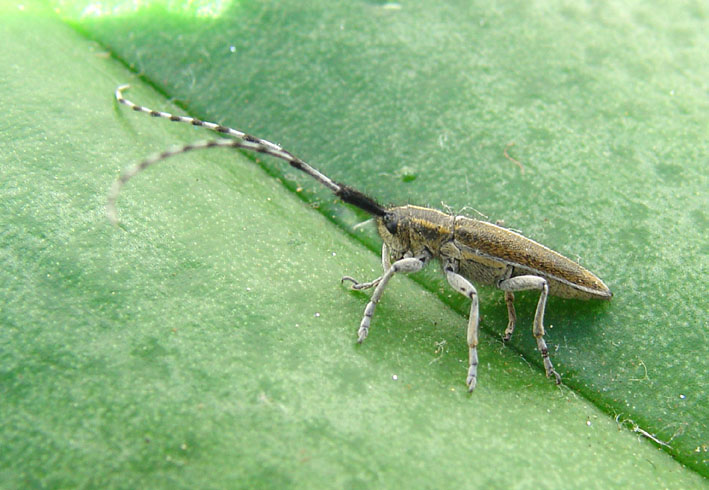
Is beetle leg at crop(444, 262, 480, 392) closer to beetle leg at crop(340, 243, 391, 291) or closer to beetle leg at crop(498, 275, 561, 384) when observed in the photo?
beetle leg at crop(498, 275, 561, 384)

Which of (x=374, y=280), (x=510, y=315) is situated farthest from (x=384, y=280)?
(x=510, y=315)

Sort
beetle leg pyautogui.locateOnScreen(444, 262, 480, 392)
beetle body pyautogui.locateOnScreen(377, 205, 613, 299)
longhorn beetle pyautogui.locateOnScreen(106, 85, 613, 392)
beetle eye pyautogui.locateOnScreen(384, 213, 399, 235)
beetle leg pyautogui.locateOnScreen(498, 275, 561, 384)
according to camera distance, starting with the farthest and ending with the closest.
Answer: beetle eye pyautogui.locateOnScreen(384, 213, 399, 235) → beetle body pyautogui.locateOnScreen(377, 205, 613, 299) → longhorn beetle pyautogui.locateOnScreen(106, 85, 613, 392) → beetle leg pyautogui.locateOnScreen(498, 275, 561, 384) → beetle leg pyautogui.locateOnScreen(444, 262, 480, 392)

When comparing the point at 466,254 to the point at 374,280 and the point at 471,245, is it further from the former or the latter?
the point at 374,280

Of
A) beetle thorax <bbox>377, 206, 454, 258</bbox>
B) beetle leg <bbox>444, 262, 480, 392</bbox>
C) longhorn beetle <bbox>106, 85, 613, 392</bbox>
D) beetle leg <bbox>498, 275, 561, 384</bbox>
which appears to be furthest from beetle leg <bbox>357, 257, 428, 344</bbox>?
beetle leg <bbox>498, 275, 561, 384</bbox>

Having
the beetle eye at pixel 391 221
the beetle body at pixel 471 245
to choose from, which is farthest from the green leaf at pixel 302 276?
the beetle eye at pixel 391 221

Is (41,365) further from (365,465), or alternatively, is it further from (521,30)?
(521,30)

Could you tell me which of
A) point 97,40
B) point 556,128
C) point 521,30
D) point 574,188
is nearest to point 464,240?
point 574,188

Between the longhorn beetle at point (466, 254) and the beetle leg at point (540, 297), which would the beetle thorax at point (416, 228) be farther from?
the beetle leg at point (540, 297)
